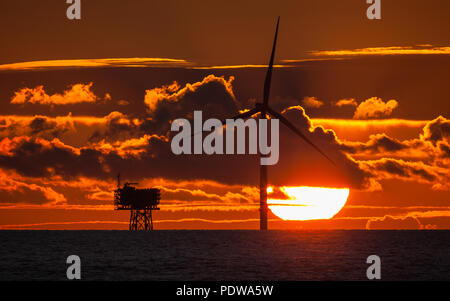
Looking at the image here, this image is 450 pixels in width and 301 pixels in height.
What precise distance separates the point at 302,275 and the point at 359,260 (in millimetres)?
29290

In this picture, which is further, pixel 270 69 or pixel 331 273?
pixel 270 69

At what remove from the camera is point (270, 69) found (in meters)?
140

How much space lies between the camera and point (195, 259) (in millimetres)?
114688

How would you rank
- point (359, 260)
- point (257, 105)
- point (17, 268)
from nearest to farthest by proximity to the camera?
point (17, 268)
point (359, 260)
point (257, 105)

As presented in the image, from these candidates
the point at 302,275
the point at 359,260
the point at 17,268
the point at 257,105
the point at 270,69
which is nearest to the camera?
the point at 302,275
